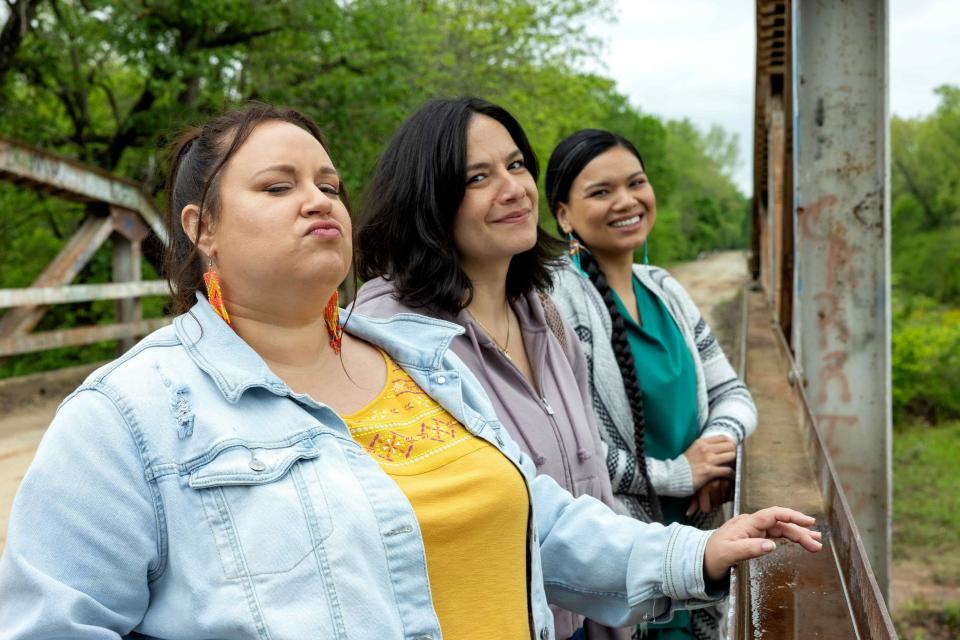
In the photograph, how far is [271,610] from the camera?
4.55 ft

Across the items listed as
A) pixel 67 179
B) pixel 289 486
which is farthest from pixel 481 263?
pixel 67 179

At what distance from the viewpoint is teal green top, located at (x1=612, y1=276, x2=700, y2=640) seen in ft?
9.41

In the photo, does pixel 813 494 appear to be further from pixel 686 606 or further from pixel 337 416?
pixel 337 416

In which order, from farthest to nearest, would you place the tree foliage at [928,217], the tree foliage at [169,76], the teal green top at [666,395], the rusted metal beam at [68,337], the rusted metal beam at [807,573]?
the tree foliage at [928,217]
the tree foliage at [169,76]
the rusted metal beam at [68,337]
the teal green top at [666,395]
the rusted metal beam at [807,573]

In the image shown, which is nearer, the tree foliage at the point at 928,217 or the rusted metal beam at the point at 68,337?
the rusted metal beam at the point at 68,337

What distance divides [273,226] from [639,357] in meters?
1.53

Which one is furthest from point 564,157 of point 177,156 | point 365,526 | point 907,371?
point 907,371

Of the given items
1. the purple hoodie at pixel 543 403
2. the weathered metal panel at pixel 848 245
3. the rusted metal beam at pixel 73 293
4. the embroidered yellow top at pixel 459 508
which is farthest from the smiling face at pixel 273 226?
the rusted metal beam at pixel 73 293

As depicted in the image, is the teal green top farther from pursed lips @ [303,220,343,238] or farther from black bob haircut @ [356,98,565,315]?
pursed lips @ [303,220,343,238]

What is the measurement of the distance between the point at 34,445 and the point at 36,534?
7.03 m

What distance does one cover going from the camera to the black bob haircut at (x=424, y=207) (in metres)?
2.41

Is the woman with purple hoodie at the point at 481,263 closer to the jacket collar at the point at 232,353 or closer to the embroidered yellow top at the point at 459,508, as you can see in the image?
the jacket collar at the point at 232,353

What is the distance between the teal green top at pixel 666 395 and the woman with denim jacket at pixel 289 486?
90 centimetres

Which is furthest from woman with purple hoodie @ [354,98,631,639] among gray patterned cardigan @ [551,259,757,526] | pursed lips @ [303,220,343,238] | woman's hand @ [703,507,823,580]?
pursed lips @ [303,220,343,238]
